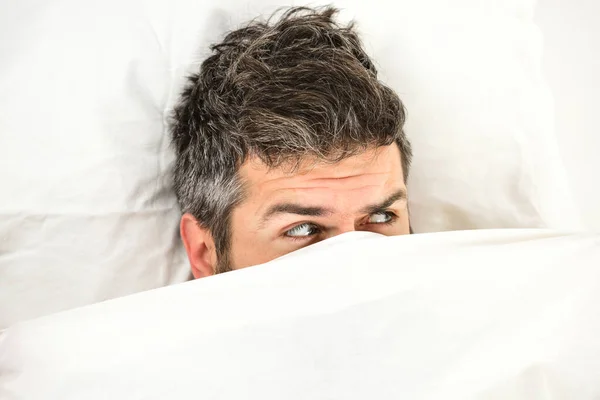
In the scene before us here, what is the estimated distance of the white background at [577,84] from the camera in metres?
1.26

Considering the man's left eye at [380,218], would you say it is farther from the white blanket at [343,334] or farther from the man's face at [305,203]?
the white blanket at [343,334]

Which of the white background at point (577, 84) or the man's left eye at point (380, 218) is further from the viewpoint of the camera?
the white background at point (577, 84)

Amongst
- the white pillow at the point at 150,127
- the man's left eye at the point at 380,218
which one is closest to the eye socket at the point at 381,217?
the man's left eye at the point at 380,218

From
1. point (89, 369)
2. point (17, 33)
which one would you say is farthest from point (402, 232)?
point (17, 33)

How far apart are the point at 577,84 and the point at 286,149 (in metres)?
0.68

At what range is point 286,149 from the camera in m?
0.89

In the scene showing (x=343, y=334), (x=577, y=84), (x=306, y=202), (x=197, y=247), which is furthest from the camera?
(x=577, y=84)

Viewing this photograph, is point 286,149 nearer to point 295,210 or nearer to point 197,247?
point 295,210

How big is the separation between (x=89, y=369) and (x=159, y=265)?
338 mm

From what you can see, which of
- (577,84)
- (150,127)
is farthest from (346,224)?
(577,84)

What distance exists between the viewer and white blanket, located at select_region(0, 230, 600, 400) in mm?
677

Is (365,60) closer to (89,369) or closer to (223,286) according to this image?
(223,286)

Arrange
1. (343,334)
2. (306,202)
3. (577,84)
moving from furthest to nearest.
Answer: (577,84)
(306,202)
(343,334)

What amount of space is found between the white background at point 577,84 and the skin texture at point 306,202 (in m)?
0.49
